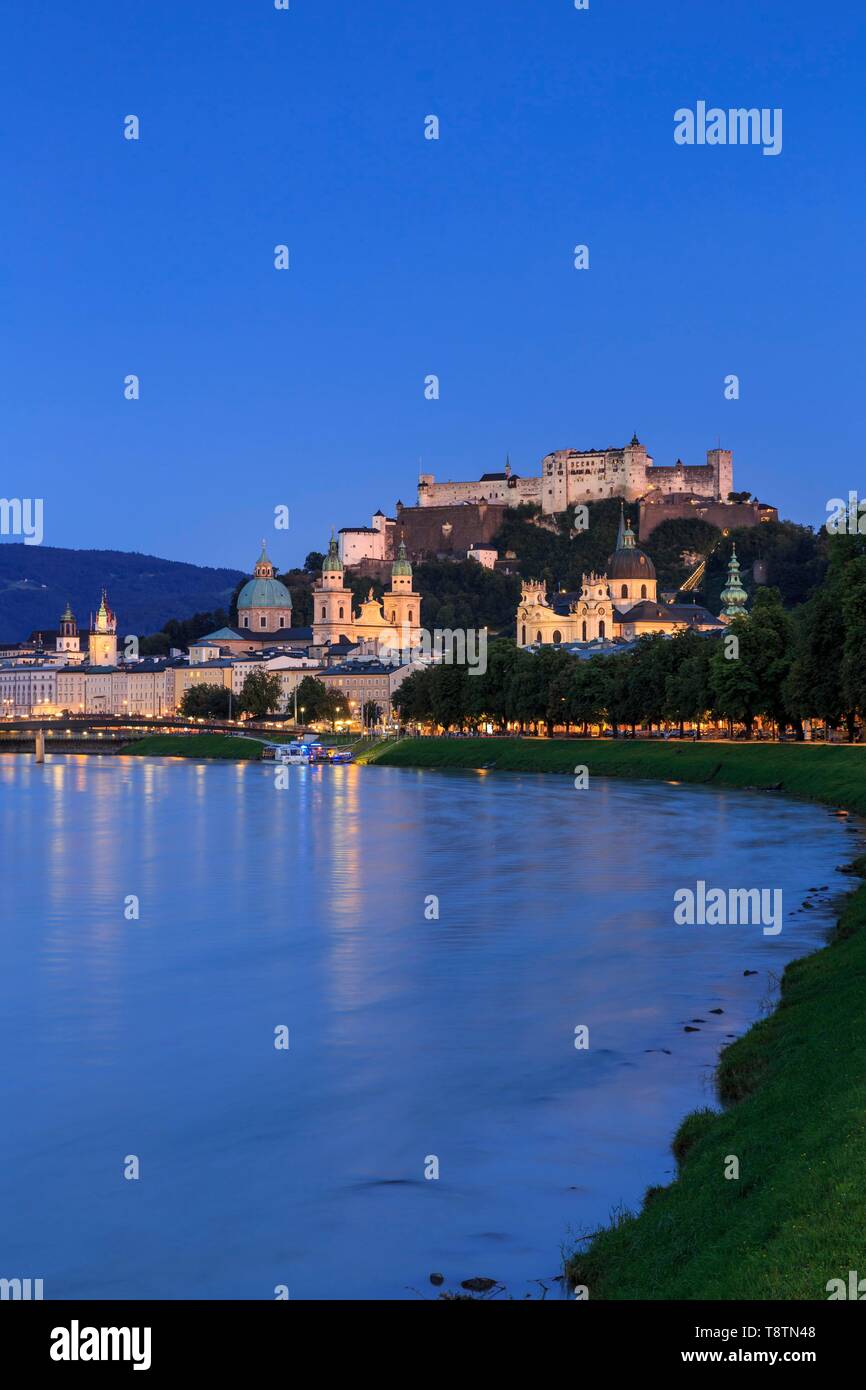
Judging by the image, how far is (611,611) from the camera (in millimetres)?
149500

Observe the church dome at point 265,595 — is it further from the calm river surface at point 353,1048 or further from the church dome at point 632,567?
the calm river surface at point 353,1048

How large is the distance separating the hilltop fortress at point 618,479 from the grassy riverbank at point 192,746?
7415cm

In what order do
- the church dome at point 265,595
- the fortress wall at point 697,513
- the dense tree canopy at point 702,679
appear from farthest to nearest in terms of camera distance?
the church dome at point 265,595
the fortress wall at point 697,513
the dense tree canopy at point 702,679

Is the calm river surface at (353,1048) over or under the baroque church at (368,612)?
under

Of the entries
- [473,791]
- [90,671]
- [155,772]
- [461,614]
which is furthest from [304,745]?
[90,671]

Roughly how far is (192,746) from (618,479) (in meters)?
77.9

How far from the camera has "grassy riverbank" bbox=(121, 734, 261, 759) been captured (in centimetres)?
11850

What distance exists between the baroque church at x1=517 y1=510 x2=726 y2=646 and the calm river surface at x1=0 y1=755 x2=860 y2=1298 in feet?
335

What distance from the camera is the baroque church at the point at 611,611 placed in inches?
5782

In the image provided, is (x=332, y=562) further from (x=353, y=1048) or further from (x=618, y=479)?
(x=353, y=1048)

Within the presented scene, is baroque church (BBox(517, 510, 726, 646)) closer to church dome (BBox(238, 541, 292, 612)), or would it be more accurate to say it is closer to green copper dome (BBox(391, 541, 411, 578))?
green copper dome (BBox(391, 541, 411, 578))

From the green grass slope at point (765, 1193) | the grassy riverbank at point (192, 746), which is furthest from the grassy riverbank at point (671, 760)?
the green grass slope at point (765, 1193)

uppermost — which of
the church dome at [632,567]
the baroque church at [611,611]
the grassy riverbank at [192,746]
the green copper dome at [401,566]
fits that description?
the green copper dome at [401,566]

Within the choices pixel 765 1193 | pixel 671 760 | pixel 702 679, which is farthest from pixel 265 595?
pixel 765 1193
